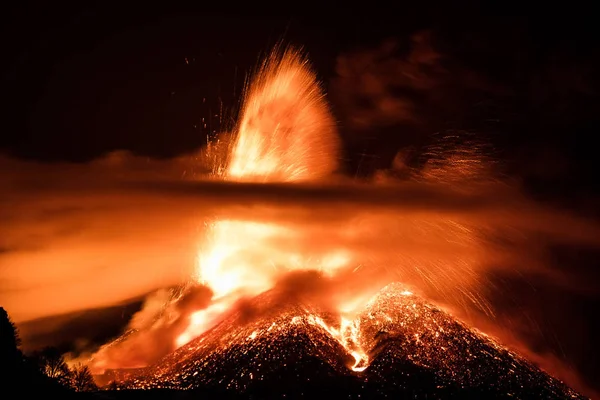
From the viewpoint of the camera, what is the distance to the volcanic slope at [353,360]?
6319 centimetres

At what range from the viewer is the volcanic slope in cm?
6319

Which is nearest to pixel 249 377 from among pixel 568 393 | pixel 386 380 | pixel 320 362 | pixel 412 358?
pixel 320 362

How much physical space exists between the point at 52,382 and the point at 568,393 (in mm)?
66689

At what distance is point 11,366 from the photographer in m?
30.2

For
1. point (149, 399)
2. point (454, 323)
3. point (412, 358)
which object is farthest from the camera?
point (454, 323)

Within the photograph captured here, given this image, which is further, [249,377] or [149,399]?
[249,377]

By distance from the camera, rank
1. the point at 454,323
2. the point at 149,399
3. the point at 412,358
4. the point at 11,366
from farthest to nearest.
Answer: the point at 454,323 < the point at 412,358 < the point at 149,399 < the point at 11,366

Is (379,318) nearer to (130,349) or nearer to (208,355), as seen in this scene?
(208,355)

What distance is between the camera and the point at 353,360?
236ft

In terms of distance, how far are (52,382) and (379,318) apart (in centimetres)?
5546

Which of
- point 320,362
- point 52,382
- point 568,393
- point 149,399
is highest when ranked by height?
point 52,382

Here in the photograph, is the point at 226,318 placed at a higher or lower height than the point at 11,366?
lower

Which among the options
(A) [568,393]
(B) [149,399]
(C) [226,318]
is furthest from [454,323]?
(B) [149,399]

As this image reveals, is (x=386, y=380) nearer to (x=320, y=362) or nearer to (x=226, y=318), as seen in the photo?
(x=320, y=362)
